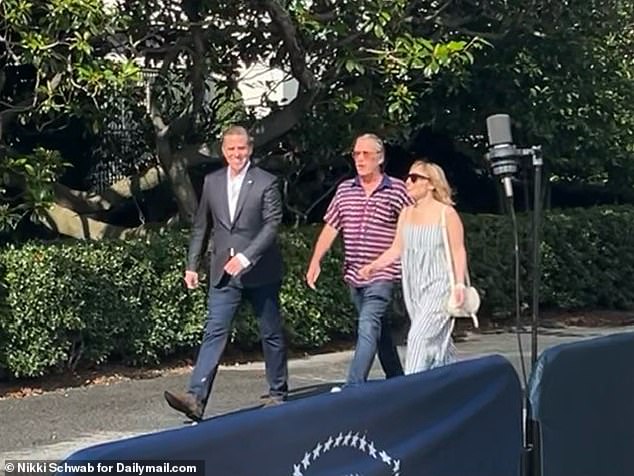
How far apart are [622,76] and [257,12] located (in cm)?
678

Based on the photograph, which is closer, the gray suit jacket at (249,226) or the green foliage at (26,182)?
the gray suit jacket at (249,226)

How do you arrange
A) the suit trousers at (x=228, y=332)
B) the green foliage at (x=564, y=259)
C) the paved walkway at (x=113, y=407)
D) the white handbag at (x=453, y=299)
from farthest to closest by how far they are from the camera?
the green foliage at (x=564, y=259) → the suit trousers at (x=228, y=332) → the paved walkway at (x=113, y=407) → the white handbag at (x=453, y=299)

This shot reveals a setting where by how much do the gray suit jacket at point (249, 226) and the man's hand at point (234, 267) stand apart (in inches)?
3.5

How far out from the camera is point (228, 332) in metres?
8.34

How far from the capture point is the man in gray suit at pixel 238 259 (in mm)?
8148

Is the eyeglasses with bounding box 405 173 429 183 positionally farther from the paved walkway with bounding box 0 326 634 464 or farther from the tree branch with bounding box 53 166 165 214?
the tree branch with bounding box 53 166 165 214

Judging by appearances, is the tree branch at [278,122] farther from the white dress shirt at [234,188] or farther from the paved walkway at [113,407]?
the white dress shirt at [234,188]

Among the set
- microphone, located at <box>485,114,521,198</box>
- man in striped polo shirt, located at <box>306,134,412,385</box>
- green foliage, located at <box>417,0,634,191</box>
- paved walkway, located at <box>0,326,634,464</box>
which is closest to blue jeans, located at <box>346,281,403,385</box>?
man in striped polo shirt, located at <box>306,134,412,385</box>

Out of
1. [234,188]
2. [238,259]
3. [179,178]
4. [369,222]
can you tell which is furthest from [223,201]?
[179,178]

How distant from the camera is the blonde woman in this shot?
24.3 ft

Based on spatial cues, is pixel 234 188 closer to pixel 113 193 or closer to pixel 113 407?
pixel 113 407

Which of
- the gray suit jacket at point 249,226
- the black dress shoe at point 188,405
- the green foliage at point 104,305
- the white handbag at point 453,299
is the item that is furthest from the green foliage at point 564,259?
the white handbag at point 453,299

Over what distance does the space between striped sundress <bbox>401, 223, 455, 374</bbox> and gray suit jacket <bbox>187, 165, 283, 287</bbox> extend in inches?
46.7

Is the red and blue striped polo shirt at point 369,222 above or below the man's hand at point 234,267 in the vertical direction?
above
